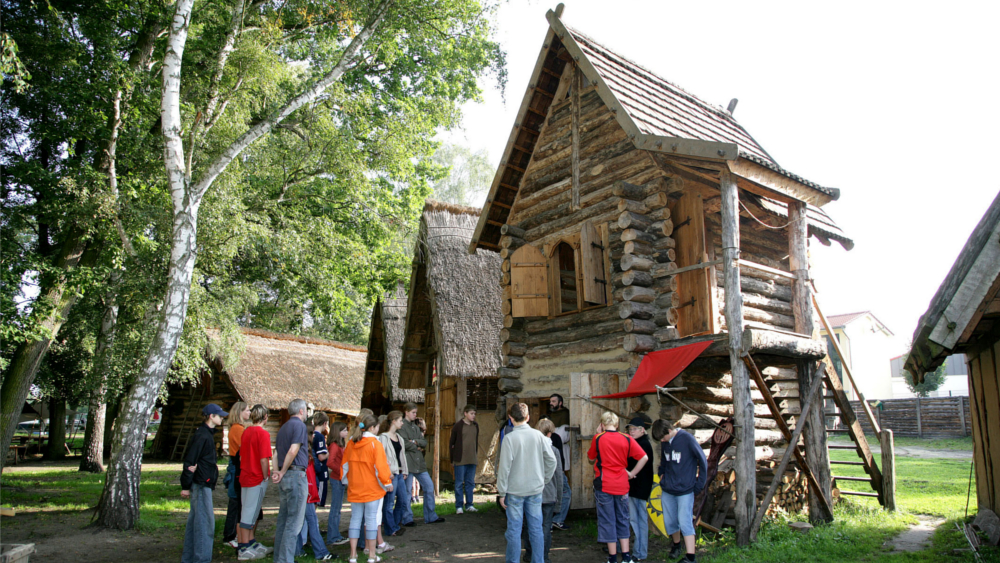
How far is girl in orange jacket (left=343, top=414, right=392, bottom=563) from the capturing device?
7.36 m

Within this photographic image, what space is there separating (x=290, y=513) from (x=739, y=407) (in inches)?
213

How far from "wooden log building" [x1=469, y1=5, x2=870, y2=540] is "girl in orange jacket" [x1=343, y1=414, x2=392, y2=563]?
3576 mm

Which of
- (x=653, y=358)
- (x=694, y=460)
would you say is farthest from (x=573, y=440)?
(x=694, y=460)

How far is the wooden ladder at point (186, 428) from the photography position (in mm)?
23391

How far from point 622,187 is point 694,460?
4.40 metres

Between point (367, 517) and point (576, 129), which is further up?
point (576, 129)

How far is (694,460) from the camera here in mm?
7266

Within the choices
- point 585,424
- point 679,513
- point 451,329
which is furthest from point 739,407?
point 451,329

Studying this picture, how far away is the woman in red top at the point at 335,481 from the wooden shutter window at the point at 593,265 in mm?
4198

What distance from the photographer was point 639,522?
7738 mm

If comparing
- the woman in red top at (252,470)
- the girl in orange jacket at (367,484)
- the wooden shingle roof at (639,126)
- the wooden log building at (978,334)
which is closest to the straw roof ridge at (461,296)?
the wooden shingle roof at (639,126)

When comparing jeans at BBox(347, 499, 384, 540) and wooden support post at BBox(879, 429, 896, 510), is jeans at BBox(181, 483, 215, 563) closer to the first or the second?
jeans at BBox(347, 499, 384, 540)

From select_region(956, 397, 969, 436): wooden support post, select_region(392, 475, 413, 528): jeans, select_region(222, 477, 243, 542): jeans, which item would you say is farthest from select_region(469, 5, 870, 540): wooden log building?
select_region(956, 397, 969, 436): wooden support post

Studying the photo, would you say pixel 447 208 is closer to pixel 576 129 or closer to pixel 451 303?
pixel 451 303
